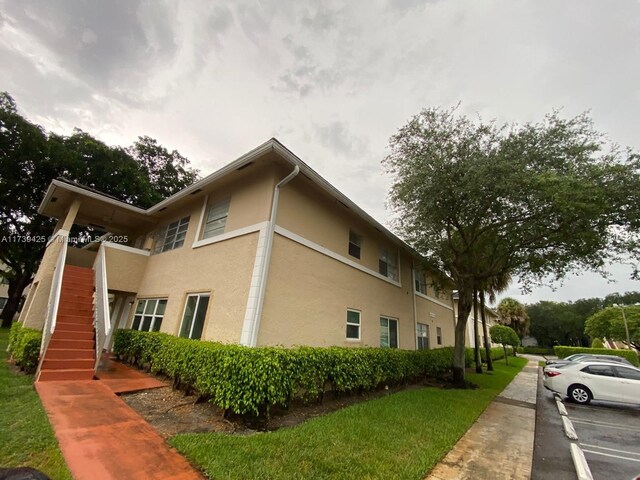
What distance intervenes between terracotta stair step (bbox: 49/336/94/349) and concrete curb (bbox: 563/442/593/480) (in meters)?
→ 11.6

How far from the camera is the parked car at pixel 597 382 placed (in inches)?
397

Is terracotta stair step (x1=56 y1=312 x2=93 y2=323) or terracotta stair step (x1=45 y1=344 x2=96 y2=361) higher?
terracotta stair step (x1=56 y1=312 x2=93 y2=323)

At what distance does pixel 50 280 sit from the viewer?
33.9 ft

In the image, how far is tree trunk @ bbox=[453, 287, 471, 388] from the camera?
12250mm

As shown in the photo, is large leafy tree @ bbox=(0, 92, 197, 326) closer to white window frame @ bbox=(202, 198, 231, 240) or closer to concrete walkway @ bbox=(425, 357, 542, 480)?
white window frame @ bbox=(202, 198, 231, 240)

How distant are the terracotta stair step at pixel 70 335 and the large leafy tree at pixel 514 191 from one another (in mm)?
11802

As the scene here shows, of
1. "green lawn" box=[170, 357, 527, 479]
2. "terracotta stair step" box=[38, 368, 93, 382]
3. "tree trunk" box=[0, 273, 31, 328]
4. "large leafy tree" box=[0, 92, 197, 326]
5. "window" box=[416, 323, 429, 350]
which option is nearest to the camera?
"green lawn" box=[170, 357, 527, 479]

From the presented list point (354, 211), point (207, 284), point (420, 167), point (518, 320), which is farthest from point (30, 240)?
point (518, 320)

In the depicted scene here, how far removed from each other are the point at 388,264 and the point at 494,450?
9.16 m

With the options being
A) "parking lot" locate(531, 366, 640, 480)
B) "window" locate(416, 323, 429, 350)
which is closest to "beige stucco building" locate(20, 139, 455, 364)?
"window" locate(416, 323, 429, 350)

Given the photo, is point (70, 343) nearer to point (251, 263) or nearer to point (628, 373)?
point (251, 263)

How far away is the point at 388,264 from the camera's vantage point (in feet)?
46.3

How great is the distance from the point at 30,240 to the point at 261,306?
83.2 feet

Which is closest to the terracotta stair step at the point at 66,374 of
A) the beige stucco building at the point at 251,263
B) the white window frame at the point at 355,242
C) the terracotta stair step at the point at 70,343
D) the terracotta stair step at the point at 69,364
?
the terracotta stair step at the point at 69,364
